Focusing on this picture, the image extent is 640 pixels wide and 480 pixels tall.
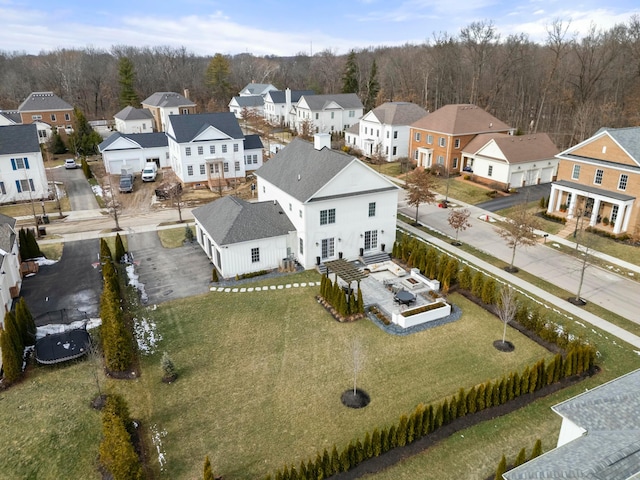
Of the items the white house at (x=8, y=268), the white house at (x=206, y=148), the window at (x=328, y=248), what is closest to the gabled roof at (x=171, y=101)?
the white house at (x=206, y=148)

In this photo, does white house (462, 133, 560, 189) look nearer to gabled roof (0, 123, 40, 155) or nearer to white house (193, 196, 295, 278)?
white house (193, 196, 295, 278)

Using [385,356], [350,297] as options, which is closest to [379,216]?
[350,297]

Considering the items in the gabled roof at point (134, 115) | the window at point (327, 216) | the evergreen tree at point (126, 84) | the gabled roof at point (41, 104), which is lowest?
the window at point (327, 216)

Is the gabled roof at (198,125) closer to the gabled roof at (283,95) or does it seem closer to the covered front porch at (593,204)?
the covered front porch at (593,204)

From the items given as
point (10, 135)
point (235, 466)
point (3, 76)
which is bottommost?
point (235, 466)

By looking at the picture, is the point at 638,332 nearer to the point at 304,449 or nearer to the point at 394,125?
the point at 304,449

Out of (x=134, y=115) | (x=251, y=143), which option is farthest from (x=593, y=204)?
(x=134, y=115)

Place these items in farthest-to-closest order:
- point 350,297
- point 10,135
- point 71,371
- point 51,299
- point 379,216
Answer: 1. point 10,135
2. point 379,216
3. point 51,299
4. point 350,297
5. point 71,371
